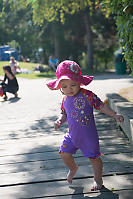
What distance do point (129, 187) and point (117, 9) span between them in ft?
11.2

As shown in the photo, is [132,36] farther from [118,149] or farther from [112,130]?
[112,130]

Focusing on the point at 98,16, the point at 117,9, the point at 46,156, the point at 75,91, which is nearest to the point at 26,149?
the point at 46,156

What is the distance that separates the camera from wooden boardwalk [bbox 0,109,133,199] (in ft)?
12.2

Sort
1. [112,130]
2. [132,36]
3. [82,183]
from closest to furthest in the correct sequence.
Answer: [82,183], [132,36], [112,130]

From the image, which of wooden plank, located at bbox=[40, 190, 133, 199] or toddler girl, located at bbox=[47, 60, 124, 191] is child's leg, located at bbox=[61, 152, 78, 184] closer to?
toddler girl, located at bbox=[47, 60, 124, 191]

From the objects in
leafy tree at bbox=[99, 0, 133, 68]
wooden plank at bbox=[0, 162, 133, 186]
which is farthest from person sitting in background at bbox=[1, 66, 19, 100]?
wooden plank at bbox=[0, 162, 133, 186]

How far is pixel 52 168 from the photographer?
461 centimetres

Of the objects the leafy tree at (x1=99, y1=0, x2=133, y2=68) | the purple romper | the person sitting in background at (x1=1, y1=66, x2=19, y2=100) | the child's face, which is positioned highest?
the leafy tree at (x1=99, y1=0, x2=133, y2=68)

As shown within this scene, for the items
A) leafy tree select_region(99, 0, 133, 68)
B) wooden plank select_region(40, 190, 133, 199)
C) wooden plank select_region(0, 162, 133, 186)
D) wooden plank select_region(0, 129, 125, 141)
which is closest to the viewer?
wooden plank select_region(40, 190, 133, 199)

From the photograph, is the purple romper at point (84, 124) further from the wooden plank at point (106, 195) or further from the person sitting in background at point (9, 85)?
the person sitting in background at point (9, 85)

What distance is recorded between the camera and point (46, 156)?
521cm

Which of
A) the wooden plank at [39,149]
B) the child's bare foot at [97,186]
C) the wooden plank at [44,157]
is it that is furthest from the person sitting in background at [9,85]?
the child's bare foot at [97,186]

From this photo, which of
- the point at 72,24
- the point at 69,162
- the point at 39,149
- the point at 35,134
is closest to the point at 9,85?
the point at 35,134

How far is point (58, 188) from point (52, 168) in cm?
74
